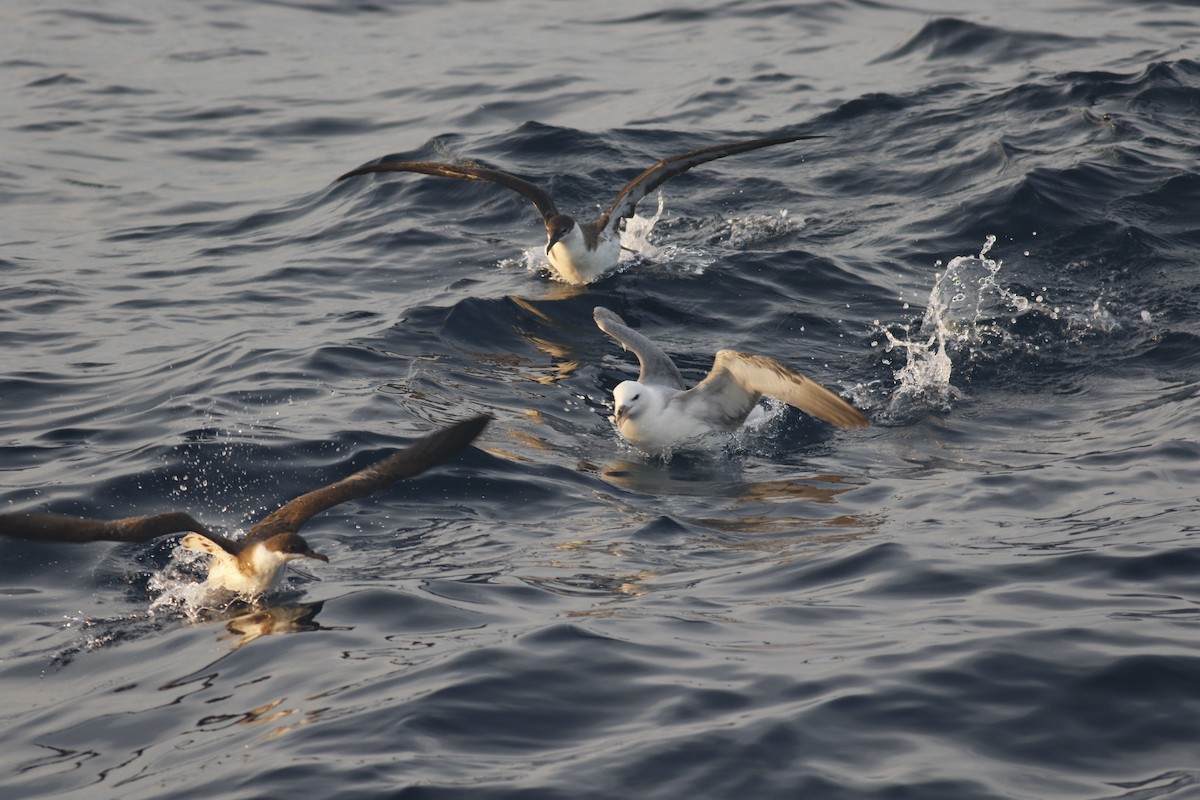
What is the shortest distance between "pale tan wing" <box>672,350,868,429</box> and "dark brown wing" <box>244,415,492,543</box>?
8.07 feet

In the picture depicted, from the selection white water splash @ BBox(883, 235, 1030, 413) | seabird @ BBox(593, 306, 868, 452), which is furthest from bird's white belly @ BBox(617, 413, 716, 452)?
white water splash @ BBox(883, 235, 1030, 413)

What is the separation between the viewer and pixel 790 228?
1376 cm

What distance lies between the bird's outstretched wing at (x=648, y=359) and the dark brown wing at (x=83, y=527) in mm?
4295

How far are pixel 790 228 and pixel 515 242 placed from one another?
2.85 meters

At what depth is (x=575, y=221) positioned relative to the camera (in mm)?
13000

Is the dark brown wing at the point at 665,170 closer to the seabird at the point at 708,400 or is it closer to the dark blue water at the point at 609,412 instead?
the dark blue water at the point at 609,412

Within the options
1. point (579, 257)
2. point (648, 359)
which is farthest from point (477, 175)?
point (648, 359)

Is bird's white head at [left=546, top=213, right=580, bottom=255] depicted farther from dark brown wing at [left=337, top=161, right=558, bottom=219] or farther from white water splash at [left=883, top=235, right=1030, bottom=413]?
white water splash at [left=883, top=235, right=1030, bottom=413]

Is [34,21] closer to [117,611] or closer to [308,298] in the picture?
[308,298]

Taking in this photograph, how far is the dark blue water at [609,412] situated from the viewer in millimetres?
5715

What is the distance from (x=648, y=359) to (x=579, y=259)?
8.72ft

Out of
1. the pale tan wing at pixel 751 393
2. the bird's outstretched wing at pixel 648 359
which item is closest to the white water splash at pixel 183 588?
the pale tan wing at pixel 751 393

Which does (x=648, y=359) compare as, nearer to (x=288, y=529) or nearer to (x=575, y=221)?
(x=575, y=221)

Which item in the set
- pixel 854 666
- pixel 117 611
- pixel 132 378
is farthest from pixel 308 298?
pixel 854 666
